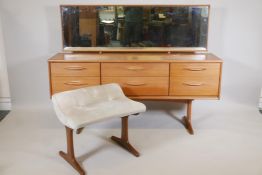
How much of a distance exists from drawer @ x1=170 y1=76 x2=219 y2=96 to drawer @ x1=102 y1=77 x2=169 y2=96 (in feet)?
0.27

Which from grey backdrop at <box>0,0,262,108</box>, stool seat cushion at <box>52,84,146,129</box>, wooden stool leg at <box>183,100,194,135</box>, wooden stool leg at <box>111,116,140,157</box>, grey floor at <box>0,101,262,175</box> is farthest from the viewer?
grey backdrop at <box>0,0,262,108</box>

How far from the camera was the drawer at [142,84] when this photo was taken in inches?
104

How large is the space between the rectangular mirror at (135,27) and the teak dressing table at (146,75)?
0.29 m

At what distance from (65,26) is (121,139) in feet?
4.08

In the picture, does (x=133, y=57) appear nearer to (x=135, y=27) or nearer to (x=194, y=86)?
(x=135, y=27)

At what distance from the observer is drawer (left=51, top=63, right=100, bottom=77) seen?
2602 mm

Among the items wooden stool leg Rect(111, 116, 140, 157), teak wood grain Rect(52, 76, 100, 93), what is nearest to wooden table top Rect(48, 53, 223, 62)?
teak wood grain Rect(52, 76, 100, 93)

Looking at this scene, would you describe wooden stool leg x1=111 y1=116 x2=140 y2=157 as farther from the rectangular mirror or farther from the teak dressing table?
the rectangular mirror

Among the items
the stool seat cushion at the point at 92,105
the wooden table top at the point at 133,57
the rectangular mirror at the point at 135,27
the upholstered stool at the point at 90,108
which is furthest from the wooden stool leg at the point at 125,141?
the rectangular mirror at the point at 135,27

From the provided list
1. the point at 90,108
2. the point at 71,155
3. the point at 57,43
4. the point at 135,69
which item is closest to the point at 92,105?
the point at 90,108

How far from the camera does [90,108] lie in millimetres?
2234

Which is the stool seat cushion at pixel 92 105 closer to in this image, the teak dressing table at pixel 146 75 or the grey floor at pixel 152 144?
the teak dressing table at pixel 146 75

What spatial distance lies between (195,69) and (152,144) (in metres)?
0.76

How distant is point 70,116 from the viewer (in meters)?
2.08
